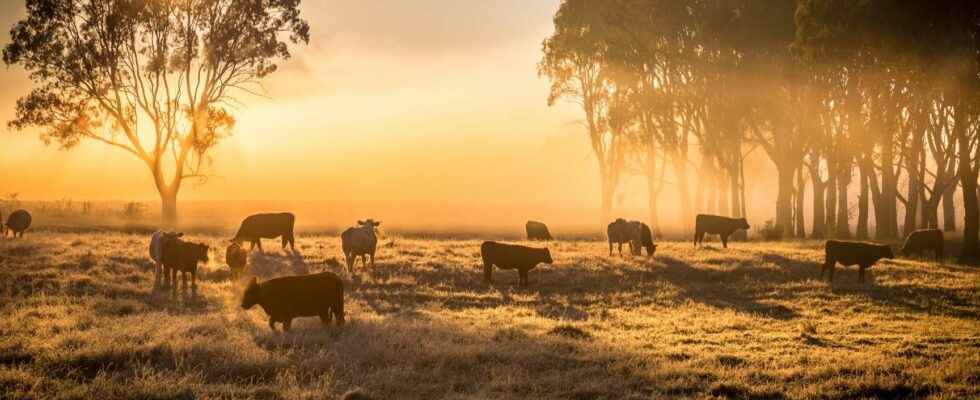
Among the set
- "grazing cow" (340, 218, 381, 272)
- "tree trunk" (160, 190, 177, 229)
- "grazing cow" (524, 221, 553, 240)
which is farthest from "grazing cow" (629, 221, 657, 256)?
"tree trunk" (160, 190, 177, 229)

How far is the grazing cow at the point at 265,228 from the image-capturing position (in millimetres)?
29328

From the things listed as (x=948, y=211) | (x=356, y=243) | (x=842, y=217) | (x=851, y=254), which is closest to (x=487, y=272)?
(x=356, y=243)

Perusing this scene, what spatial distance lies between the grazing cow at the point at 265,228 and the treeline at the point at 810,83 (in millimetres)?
23780

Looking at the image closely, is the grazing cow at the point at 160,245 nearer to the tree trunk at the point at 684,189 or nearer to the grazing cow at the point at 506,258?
the grazing cow at the point at 506,258

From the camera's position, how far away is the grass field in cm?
1138

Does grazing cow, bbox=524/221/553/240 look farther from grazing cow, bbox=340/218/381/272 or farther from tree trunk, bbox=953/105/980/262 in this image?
tree trunk, bbox=953/105/980/262

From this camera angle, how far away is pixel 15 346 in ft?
42.5

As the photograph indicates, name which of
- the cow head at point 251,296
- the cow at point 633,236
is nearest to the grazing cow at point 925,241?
the cow at point 633,236

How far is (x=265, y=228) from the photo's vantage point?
96.7 ft

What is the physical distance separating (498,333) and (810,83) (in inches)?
1221

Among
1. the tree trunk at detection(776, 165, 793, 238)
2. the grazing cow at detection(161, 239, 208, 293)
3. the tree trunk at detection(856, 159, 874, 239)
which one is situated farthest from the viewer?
the tree trunk at detection(776, 165, 793, 238)

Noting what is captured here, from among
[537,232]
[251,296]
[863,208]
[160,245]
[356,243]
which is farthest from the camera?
[863,208]

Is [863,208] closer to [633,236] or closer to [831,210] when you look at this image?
[831,210]

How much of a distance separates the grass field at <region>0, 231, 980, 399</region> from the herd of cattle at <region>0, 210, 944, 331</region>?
0.53 meters
